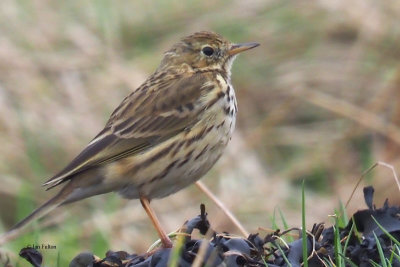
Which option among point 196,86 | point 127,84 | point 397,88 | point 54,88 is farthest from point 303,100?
point 196,86

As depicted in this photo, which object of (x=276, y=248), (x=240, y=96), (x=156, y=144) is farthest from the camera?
(x=240, y=96)

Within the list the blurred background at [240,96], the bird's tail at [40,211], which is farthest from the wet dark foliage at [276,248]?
the blurred background at [240,96]

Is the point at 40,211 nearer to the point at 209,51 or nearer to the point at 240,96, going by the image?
the point at 209,51

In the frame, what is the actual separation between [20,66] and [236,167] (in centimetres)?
198

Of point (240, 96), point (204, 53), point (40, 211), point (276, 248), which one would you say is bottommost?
point (276, 248)

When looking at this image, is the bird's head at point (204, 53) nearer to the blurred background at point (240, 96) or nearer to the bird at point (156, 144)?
the bird at point (156, 144)

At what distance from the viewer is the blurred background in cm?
795

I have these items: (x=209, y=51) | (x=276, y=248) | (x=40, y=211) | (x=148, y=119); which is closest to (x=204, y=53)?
(x=209, y=51)

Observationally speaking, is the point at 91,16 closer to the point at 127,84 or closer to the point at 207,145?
the point at 127,84

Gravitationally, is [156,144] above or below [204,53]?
below

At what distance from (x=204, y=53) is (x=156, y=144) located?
0.73 metres

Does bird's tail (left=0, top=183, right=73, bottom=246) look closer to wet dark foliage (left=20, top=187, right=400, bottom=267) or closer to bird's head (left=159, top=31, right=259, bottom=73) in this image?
wet dark foliage (left=20, top=187, right=400, bottom=267)

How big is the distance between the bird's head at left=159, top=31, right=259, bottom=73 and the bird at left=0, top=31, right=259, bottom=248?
0.19 metres

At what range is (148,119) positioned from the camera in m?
4.80
